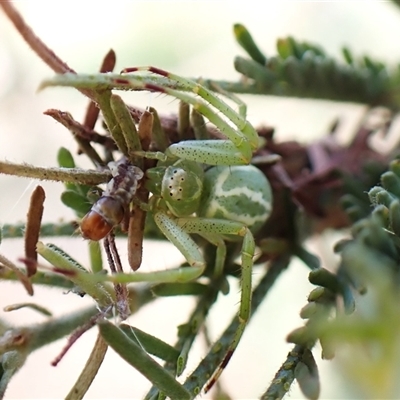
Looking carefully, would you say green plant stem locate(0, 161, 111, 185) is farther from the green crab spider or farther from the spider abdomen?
the spider abdomen

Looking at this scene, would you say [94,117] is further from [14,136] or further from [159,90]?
[14,136]

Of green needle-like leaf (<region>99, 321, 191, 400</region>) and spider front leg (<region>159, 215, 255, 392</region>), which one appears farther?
spider front leg (<region>159, 215, 255, 392</region>)

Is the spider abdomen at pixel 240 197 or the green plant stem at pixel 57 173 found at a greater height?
the spider abdomen at pixel 240 197

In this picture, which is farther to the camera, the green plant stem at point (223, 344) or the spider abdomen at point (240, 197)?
the spider abdomen at point (240, 197)

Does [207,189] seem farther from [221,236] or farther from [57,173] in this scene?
[57,173]

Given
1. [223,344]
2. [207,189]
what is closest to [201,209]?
[207,189]

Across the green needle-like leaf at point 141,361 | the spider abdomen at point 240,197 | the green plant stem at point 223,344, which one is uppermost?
the spider abdomen at point 240,197

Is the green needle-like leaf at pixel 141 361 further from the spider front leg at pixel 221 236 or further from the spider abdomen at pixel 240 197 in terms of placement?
the spider abdomen at pixel 240 197

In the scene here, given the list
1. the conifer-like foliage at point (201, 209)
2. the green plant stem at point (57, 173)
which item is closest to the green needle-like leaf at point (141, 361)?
the conifer-like foliage at point (201, 209)

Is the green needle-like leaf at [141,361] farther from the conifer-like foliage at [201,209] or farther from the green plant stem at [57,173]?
the green plant stem at [57,173]

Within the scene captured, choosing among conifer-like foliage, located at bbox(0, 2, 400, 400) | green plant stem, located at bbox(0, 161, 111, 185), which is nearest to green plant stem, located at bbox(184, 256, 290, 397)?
conifer-like foliage, located at bbox(0, 2, 400, 400)
